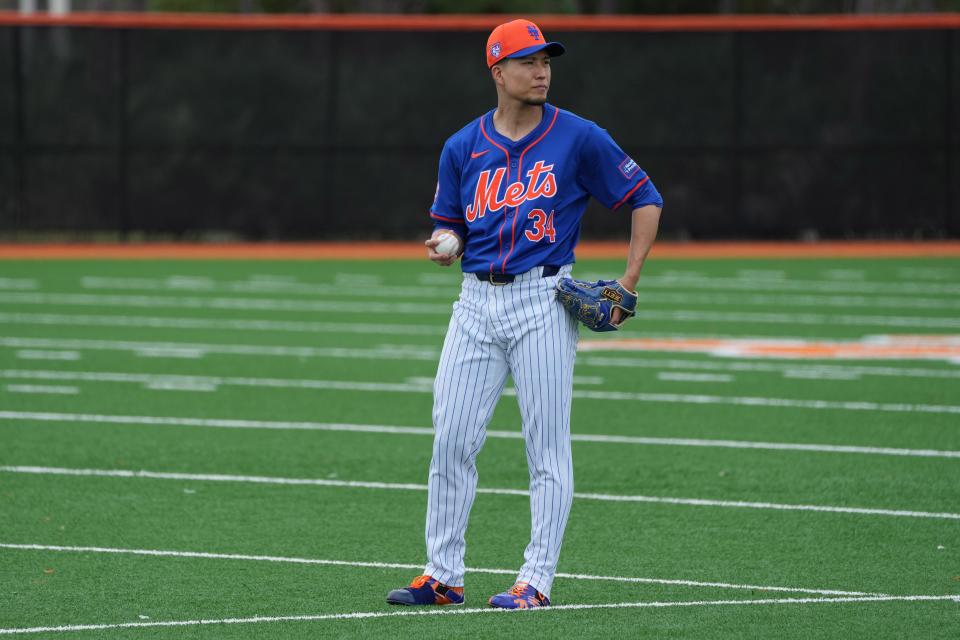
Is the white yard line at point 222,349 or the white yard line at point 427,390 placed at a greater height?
the white yard line at point 427,390

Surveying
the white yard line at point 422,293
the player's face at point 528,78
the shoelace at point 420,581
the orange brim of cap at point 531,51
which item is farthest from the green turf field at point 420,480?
the orange brim of cap at point 531,51

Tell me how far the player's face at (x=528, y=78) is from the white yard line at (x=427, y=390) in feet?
18.5

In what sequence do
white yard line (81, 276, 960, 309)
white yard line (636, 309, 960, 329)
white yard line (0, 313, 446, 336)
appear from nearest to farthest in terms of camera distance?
white yard line (0, 313, 446, 336) < white yard line (636, 309, 960, 329) < white yard line (81, 276, 960, 309)

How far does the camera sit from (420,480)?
9125 millimetres

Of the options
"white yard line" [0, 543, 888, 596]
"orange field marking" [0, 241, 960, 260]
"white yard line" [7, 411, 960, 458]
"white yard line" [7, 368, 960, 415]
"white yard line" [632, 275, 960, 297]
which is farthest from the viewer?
"orange field marking" [0, 241, 960, 260]

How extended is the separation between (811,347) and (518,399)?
8807mm

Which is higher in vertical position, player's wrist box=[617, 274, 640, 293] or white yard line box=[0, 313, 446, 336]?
player's wrist box=[617, 274, 640, 293]

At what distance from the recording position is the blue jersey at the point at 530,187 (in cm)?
630

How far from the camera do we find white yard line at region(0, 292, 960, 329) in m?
16.6

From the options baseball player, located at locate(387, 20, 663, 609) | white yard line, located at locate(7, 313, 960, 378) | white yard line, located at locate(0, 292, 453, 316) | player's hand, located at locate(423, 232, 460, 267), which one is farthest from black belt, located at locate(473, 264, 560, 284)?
white yard line, located at locate(0, 292, 453, 316)

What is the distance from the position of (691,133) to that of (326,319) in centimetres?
1055

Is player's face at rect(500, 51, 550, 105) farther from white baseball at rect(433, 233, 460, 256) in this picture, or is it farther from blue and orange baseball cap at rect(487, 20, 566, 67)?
white baseball at rect(433, 233, 460, 256)

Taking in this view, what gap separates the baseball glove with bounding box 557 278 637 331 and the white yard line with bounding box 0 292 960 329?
10431 millimetres

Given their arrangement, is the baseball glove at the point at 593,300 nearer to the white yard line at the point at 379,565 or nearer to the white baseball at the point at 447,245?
the white baseball at the point at 447,245
